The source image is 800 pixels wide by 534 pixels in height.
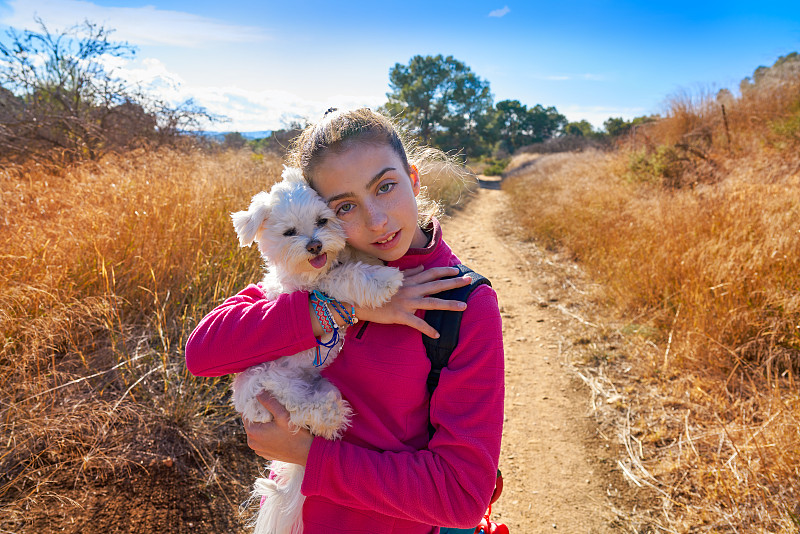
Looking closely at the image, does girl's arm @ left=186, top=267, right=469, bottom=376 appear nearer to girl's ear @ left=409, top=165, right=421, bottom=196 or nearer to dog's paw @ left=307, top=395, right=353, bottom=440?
dog's paw @ left=307, top=395, right=353, bottom=440

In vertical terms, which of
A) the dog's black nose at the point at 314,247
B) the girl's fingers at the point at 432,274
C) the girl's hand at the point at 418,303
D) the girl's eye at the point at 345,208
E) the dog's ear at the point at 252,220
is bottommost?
the girl's hand at the point at 418,303

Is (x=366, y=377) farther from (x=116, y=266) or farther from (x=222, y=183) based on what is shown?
(x=222, y=183)

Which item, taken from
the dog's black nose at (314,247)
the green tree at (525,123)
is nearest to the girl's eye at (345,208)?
the dog's black nose at (314,247)

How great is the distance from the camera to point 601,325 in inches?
218

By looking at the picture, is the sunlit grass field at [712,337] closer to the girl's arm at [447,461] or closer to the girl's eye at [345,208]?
the girl's arm at [447,461]

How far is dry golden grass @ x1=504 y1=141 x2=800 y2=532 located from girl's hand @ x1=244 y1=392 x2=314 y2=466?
8.94ft

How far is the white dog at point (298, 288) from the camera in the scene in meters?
1.58

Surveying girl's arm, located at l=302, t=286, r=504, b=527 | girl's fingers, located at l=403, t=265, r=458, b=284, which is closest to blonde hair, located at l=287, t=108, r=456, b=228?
girl's fingers, located at l=403, t=265, r=458, b=284

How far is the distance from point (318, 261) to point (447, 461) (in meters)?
0.88

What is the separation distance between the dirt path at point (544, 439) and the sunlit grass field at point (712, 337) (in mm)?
342

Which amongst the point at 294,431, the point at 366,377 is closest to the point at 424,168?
the point at 366,377

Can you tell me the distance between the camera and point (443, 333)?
1.48m

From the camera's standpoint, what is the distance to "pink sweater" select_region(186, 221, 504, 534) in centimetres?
136

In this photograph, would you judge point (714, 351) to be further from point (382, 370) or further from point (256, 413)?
point (256, 413)
